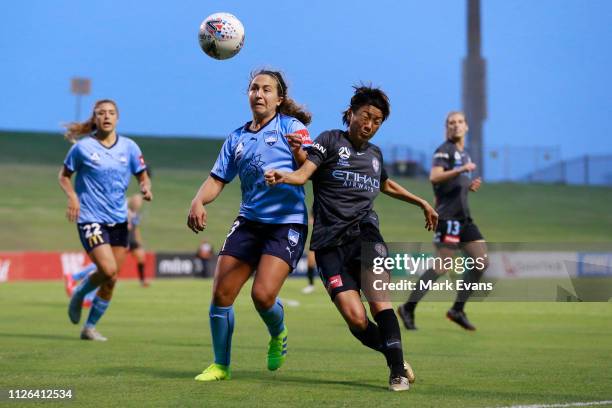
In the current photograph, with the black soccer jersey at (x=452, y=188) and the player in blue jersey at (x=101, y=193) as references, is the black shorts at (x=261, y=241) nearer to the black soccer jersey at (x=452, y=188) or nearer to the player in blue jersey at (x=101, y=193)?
the player in blue jersey at (x=101, y=193)

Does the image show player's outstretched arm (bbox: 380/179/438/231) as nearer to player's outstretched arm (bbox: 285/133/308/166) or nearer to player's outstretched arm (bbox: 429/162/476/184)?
player's outstretched arm (bbox: 285/133/308/166)

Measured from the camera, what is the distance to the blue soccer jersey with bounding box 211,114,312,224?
26.9 feet

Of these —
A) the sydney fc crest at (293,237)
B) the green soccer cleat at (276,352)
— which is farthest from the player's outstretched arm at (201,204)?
the green soccer cleat at (276,352)

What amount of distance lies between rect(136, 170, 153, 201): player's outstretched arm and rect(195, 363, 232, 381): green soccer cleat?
3514 millimetres

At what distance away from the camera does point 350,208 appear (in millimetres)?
8062

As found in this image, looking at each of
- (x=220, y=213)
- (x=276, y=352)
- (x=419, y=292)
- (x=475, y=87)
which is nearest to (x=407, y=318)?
(x=419, y=292)

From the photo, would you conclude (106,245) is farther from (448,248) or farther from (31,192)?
(31,192)

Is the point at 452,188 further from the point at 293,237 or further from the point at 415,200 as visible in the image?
the point at 293,237

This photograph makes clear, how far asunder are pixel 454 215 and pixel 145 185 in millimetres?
4044

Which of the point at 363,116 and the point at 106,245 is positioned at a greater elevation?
the point at 363,116

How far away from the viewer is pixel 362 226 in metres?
8.09

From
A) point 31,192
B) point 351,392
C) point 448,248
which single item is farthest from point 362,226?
point 31,192

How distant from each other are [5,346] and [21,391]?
3.67 m

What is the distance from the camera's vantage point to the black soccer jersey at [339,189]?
7992 millimetres
